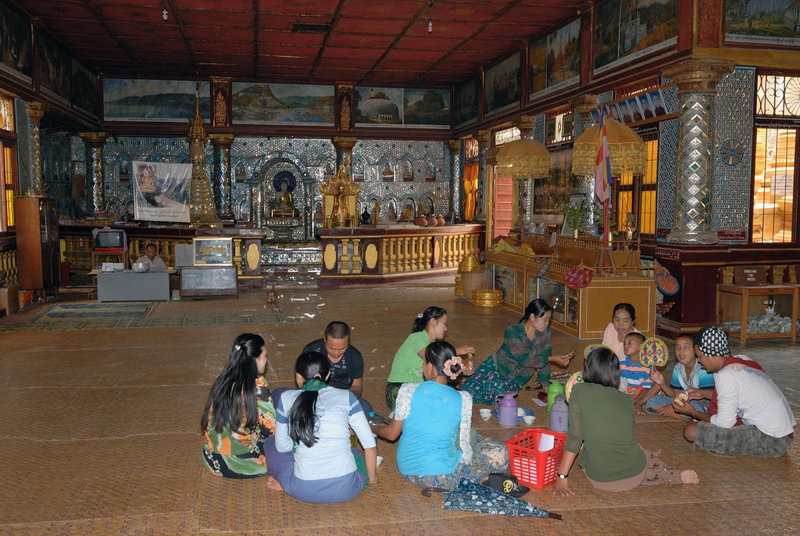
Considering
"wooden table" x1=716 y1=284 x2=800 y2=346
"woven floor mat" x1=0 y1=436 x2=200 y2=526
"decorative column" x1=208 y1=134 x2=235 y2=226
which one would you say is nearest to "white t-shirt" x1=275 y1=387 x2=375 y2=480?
"woven floor mat" x1=0 y1=436 x2=200 y2=526

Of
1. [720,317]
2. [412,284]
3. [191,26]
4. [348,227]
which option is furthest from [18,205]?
[720,317]

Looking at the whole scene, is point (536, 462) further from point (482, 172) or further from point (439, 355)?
point (482, 172)

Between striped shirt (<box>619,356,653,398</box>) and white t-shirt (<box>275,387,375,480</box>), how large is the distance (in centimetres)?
310

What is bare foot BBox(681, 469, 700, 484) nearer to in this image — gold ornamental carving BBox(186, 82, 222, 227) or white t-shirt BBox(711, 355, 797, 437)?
white t-shirt BBox(711, 355, 797, 437)

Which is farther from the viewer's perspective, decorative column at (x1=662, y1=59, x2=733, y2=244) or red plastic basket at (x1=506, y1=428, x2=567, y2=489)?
decorative column at (x1=662, y1=59, x2=733, y2=244)

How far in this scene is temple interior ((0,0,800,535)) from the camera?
15.1 feet

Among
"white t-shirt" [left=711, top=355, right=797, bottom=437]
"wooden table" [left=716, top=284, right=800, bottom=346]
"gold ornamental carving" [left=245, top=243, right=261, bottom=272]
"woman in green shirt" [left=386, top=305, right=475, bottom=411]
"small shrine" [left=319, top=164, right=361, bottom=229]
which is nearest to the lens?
"white t-shirt" [left=711, top=355, right=797, bottom=437]

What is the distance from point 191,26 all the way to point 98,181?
8254mm

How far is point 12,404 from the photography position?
6.34m

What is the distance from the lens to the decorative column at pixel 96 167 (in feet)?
67.5

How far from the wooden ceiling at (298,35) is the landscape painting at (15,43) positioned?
0.29 m

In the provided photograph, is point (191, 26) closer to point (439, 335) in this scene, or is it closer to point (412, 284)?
point (412, 284)

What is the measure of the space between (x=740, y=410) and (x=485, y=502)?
213 centimetres

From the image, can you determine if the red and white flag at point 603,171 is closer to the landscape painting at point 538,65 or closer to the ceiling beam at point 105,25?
the landscape painting at point 538,65
